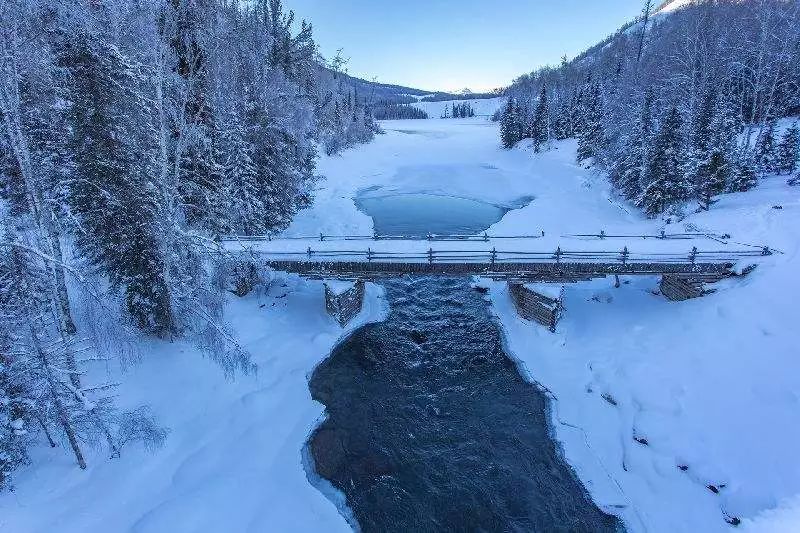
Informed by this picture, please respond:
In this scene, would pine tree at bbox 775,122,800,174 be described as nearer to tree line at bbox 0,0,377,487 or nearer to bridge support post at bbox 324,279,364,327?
bridge support post at bbox 324,279,364,327

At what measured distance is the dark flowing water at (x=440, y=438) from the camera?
35.9 ft

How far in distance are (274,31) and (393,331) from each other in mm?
29361

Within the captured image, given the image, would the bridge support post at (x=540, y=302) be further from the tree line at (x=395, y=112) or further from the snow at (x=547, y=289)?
the tree line at (x=395, y=112)

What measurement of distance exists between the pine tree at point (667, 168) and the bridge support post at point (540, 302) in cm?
1545

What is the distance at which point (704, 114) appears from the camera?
1079 inches

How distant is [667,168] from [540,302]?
58.5 feet

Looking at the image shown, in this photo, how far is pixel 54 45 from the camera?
1173 centimetres

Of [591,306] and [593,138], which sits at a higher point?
[593,138]

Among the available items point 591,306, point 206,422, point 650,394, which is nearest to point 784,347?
point 650,394

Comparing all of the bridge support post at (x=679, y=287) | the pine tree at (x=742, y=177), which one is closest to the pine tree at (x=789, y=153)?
the pine tree at (x=742, y=177)

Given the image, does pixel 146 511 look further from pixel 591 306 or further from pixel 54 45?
pixel 591 306

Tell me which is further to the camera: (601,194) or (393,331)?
(601,194)

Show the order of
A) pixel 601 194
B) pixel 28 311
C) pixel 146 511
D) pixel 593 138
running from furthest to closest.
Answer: pixel 593 138, pixel 601 194, pixel 146 511, pixel 28 311

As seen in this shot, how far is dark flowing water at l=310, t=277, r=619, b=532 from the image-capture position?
11.0 m
